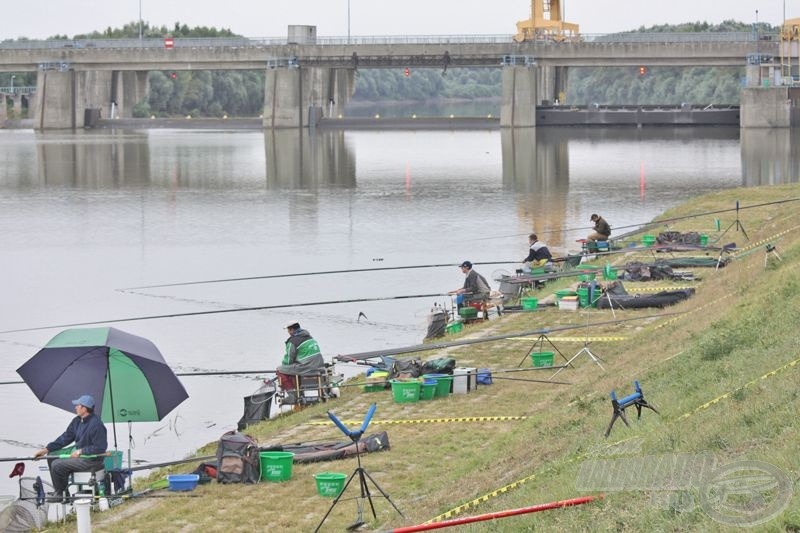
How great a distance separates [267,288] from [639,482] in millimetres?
22475

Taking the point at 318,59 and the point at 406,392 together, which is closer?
the point at 406,392

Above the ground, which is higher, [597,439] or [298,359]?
[597,439]

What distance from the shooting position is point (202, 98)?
497 feet

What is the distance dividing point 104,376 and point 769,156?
212 ft

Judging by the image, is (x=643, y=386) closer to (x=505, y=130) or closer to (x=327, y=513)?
(x=327, y=513)

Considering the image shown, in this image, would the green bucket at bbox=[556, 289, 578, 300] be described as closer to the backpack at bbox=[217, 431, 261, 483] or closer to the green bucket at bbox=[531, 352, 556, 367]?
the green bucket at bbox=[531, 352, 556, 367]

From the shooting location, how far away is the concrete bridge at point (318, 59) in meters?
106

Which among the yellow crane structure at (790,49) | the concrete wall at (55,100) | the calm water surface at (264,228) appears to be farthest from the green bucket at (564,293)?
the concrete wall at (55,100)

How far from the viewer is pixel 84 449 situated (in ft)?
45.7

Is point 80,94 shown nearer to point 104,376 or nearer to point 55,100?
point 55,100

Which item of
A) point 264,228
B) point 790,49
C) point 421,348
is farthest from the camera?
point 790,49

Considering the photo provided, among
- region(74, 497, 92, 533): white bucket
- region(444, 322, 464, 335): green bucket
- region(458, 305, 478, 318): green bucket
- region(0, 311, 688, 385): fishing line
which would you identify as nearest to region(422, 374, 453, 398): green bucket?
region(0, 311, 688, 385): fishing line

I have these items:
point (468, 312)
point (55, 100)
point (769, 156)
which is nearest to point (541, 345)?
point (468, 312)

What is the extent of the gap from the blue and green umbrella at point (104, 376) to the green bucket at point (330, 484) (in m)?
2.41
